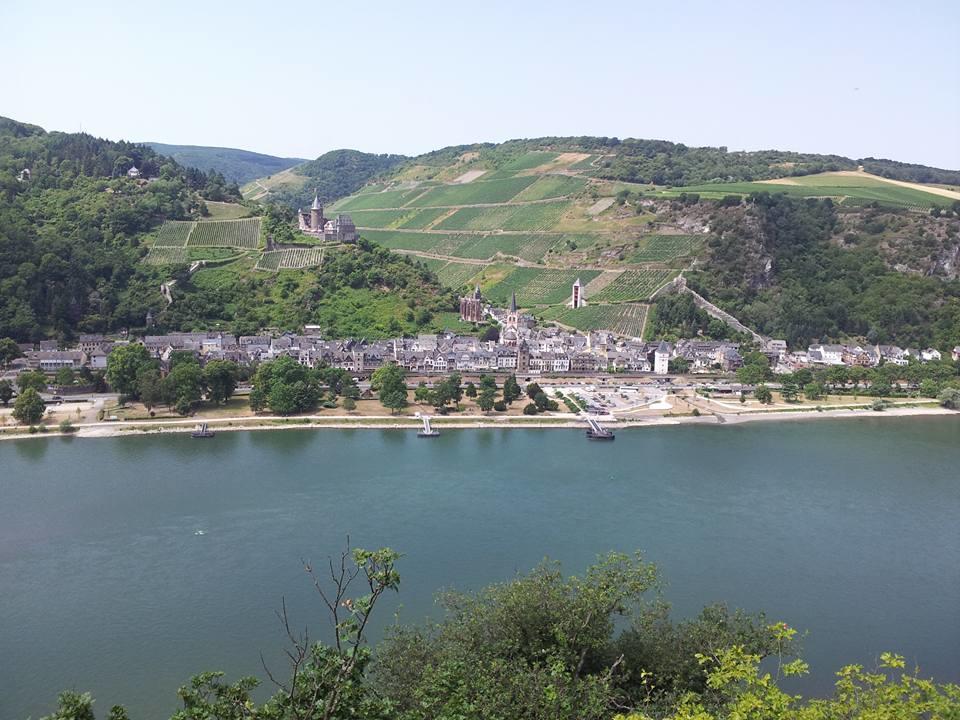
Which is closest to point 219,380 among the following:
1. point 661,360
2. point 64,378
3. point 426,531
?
point 64,378

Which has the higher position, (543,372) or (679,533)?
(543,372)

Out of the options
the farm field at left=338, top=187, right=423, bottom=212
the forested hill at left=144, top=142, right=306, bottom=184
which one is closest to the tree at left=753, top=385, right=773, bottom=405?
the farm field at left=338, top=187, right=423, bottom=212

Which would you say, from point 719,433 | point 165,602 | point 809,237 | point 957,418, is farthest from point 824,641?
point 809,237

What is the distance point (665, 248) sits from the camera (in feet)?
156

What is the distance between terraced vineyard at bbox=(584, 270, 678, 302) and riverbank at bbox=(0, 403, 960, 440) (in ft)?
47.0

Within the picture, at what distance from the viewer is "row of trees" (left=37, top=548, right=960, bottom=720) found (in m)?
5.99

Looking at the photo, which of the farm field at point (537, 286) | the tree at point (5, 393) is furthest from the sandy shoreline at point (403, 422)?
the farm field at point (537, 286)

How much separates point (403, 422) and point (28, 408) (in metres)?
12.5

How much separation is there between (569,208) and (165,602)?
4826 centimetres

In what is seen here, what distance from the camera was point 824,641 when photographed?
1302cm

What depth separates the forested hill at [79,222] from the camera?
34.6 m

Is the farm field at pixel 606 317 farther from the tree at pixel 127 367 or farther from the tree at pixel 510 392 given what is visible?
the tree at pixel 127 367

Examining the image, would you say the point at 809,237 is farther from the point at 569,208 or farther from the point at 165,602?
the point at 165,602

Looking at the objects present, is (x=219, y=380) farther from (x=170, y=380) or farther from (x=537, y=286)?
(x=537, y=286)
